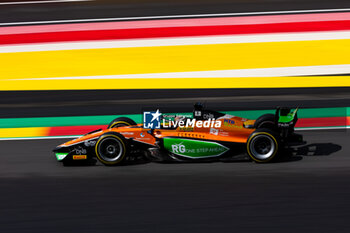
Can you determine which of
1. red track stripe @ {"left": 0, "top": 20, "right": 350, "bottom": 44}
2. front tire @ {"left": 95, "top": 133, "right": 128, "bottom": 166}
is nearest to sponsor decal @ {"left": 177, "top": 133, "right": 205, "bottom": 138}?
front tire @ {"left": 95, "top": 133, "right": 128, "bottom": 166}

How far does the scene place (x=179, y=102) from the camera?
1232 centimetres

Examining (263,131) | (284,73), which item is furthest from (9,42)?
(263,131)

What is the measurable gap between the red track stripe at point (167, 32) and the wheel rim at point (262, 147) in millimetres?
8159

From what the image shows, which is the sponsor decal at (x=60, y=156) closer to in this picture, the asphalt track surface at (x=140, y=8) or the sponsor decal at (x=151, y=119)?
the sponsor decal at (x=151, y=119)

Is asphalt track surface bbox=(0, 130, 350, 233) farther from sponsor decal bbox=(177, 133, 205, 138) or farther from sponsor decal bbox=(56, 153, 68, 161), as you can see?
sponsor decal bbox=(177, 133, 205, 138)

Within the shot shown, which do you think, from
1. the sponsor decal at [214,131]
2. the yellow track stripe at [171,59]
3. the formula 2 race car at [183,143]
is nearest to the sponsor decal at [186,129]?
the formula 2 race car at [183,143]

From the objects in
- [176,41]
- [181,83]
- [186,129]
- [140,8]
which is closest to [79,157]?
[186,129]

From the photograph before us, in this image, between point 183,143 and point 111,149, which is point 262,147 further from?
point 111,149

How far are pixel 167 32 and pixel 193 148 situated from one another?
28.0ft

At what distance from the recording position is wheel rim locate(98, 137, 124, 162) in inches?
308

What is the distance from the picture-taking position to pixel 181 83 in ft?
43.9

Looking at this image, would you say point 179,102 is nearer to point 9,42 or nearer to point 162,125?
point 162,125

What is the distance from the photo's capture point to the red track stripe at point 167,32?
15.5m

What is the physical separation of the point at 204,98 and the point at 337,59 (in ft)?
14.0
